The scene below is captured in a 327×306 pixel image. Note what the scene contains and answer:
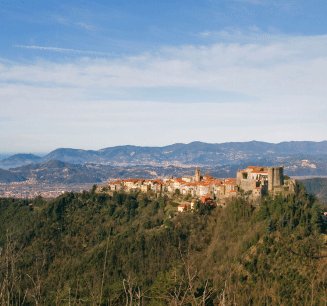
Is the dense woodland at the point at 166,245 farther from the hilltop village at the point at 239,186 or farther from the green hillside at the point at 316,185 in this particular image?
the green hillside at the point at 316,185

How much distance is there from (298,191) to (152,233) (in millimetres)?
29525

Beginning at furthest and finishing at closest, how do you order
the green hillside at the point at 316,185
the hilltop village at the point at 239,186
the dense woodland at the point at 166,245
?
the green hillside at the point at 316,185 → the hilltop village at the point at 239,186 → the dense woodland at the point at 166,245

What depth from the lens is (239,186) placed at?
5891cm

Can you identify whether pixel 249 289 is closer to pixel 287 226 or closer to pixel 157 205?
pixel 287 226

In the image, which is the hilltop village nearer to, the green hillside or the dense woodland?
the dense woodland

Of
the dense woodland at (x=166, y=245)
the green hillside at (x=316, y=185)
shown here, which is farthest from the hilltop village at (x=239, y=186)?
the green hillside at (x=316, y=185)

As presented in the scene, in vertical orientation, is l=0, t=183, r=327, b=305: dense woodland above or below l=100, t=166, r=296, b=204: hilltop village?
below

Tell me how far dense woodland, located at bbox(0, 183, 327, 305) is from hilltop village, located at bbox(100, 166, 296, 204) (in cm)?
234

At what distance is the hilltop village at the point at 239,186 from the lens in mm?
53812

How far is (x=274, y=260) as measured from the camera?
4047 cm

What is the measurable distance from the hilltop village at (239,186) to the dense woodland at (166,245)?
7.67ft

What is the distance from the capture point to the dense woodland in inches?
1250

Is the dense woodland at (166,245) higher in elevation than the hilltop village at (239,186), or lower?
lower

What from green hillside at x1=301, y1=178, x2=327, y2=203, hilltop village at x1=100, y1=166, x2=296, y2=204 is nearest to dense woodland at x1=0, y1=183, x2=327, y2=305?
hilltop village at x1=100, y1=166, x2=296, y2=204
